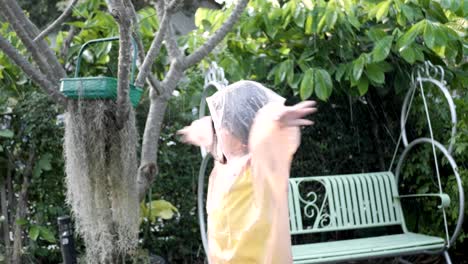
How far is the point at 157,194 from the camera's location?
4.87m

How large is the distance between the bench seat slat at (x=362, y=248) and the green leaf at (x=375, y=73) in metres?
1.12

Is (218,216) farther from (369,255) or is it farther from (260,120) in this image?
(369,255)

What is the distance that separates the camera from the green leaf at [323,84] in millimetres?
4352

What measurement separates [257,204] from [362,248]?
2.12 meters

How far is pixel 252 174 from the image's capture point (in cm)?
224

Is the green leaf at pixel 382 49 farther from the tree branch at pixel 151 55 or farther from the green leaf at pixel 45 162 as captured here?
the green leaf at pixel 45 162

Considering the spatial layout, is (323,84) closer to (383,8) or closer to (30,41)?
(383,8)

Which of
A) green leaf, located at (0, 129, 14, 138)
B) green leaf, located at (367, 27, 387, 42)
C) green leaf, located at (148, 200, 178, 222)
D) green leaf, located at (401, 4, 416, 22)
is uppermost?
green leaf, located at (401, 4, 416, 22)

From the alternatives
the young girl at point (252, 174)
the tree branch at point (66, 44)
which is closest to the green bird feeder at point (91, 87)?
the young girl at point (252, 174)

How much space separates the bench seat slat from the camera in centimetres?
402

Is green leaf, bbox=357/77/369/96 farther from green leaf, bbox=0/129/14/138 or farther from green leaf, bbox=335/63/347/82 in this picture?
green leaf, bbox=0/129/14/138

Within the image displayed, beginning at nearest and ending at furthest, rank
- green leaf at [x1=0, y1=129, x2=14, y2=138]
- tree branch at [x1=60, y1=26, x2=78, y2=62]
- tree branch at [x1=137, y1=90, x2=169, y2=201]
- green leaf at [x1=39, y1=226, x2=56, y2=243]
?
1. tree branch at [x1=137, y1=90, x2=169, y2=201]
2. green leaf at [x1=0, y1=129, x2=14, y2=138]
3. green leaf at [x1=39, y1=226, x2=56, y2=243]
4. tree branch at [x1=60, y1=26, x2=78, y2=62]

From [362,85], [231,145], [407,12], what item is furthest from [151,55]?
[407,12]

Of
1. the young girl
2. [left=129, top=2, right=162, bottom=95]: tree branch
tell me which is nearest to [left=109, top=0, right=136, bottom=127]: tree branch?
[left=129, top=2, right=162, bottom=95]: tree branch
